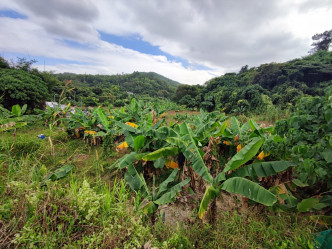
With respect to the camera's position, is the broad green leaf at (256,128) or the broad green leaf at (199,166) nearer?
the broad green leaf at (199,166)

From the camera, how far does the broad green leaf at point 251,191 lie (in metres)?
1.69

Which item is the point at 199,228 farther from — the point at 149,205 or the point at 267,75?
the point at 267,75

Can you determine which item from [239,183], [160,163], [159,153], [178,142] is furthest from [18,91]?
[239,183]

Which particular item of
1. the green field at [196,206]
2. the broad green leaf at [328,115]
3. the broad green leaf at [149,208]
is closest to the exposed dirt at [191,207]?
the green field at [196,206]

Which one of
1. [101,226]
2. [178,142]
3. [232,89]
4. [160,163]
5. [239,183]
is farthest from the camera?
[232,89]

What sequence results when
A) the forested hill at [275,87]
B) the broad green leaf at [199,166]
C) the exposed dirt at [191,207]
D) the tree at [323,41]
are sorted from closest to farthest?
the broad green leaf at [199,166]
the exposed dirt at [191,207]
the forested hill at [275,87]
the tree at [323,41]

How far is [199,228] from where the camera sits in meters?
2.12

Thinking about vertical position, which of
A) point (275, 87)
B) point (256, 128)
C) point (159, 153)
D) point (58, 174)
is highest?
point (275, 87)

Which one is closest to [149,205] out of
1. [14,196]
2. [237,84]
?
[14,196]

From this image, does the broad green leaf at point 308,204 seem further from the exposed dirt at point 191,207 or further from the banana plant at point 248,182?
the exposed dirt at point 191,207

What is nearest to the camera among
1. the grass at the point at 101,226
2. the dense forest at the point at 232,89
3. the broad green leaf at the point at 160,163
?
the grass at the point at 101,226

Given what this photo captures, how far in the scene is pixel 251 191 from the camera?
182cm

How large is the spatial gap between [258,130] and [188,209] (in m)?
2.27

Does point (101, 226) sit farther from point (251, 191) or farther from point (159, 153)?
point (251, 191)
